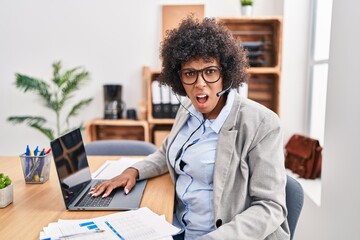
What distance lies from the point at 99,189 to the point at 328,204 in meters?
1.25

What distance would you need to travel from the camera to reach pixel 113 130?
3055 mm

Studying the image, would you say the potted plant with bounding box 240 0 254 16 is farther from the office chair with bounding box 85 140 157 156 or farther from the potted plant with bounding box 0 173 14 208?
the potted plant with bounding box 0 173 14 208

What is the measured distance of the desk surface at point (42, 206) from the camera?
3.18 ft

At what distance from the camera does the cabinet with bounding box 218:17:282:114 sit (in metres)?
2.66

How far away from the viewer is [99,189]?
1.24 meters

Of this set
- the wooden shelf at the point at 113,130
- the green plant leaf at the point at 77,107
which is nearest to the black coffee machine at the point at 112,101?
the wooden shelf at the point at 113,130

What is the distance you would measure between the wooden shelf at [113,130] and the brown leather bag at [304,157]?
51.4 inches

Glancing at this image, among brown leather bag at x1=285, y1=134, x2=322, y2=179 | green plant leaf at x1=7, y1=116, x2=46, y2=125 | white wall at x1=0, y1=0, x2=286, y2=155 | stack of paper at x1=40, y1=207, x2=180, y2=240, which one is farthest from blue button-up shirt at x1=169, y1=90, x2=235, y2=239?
green plant leaf at x1=7, y1=116, x2=46, y2=125

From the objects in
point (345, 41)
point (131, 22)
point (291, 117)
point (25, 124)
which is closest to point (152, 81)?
point (131, 22)

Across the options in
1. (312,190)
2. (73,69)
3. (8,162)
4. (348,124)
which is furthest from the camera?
(73,69)

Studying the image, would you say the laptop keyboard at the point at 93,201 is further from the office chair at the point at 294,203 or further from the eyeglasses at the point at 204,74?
the office chair at the point at 294,203

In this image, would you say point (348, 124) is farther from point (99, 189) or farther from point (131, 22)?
point (131, 22)

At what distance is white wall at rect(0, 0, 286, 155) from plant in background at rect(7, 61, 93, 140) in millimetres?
84

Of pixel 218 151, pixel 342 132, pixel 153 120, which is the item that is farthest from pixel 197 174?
pixel 153 120
